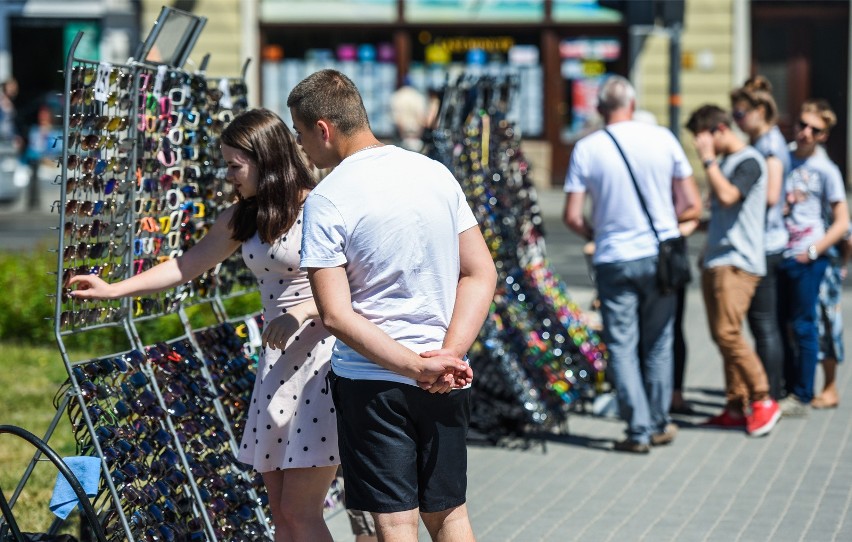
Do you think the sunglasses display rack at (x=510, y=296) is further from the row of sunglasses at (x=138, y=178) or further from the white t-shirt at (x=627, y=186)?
the row of sunglasses at (x=138, y=178)

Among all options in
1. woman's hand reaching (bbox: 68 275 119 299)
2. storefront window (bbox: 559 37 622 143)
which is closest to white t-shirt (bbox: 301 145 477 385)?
woman's hand reaching (bbox: 68 275 119 299)

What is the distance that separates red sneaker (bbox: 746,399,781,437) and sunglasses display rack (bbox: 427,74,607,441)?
3.31ft

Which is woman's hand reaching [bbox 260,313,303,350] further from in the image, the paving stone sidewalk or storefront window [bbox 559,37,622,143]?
storefront window [bbox 559,37,622,143]

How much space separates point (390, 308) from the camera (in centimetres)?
386

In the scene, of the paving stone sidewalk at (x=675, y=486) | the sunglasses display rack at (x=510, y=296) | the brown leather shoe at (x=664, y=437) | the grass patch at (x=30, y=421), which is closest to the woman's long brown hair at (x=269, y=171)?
the paving stone sidewalk at (x=675, y=486)

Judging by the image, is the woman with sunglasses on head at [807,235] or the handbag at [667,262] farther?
the woman with sunglasses on head at [807,235]

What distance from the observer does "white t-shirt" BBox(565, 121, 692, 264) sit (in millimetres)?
7195

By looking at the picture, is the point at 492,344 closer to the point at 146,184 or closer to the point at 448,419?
the point at 146,184

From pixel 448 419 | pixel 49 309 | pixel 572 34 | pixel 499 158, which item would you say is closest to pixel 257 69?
pixel 572 34

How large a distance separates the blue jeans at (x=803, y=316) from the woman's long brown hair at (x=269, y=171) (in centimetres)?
437

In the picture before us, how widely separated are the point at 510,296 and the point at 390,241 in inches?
168

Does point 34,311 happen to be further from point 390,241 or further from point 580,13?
point 580,13

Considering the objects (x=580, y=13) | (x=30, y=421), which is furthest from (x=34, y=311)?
(x=580, y=13)

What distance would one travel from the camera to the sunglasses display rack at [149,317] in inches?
176
